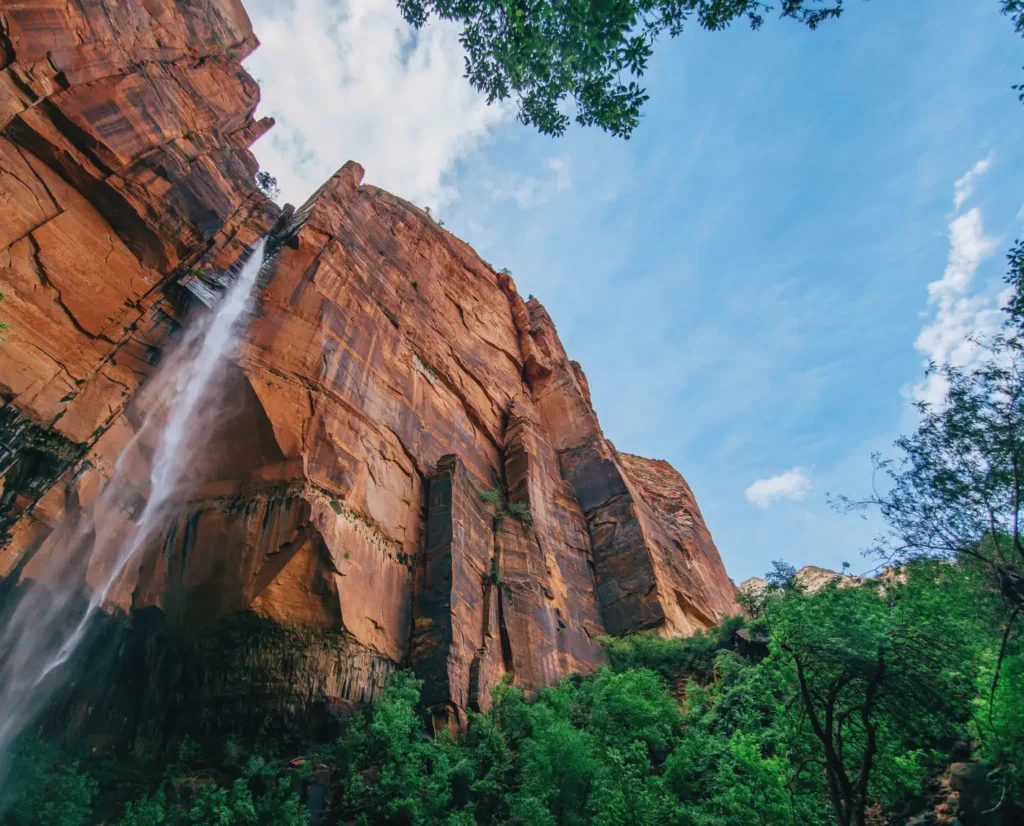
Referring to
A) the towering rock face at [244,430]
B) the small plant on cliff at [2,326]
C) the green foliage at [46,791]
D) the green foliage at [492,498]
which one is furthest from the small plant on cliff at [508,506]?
the small plant on cliff at [2,326]

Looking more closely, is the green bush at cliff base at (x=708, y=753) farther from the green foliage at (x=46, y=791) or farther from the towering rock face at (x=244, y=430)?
the towering rock face at (x=244, y=430)

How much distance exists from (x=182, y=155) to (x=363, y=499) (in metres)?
12.4

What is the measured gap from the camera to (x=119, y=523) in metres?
14.7

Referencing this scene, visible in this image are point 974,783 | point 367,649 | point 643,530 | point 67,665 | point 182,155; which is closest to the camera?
point 974,783

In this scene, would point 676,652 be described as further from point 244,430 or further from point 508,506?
point 244,430

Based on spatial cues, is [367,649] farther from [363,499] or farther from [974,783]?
[974,783]

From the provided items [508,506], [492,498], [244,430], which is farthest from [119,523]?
[508,506]

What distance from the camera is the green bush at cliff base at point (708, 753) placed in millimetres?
9234

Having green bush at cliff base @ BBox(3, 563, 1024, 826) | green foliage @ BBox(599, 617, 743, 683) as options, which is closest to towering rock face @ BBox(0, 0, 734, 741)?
green foliage @ BBox(599, 617, 743, 683)

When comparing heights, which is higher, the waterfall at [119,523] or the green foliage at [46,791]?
the waterfall at [119,523]

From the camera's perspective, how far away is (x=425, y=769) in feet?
40.8

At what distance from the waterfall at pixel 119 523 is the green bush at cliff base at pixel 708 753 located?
5.30ft

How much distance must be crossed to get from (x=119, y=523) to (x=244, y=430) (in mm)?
Answer: 3530

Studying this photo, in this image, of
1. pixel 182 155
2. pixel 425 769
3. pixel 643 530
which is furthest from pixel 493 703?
pixel 182 155
